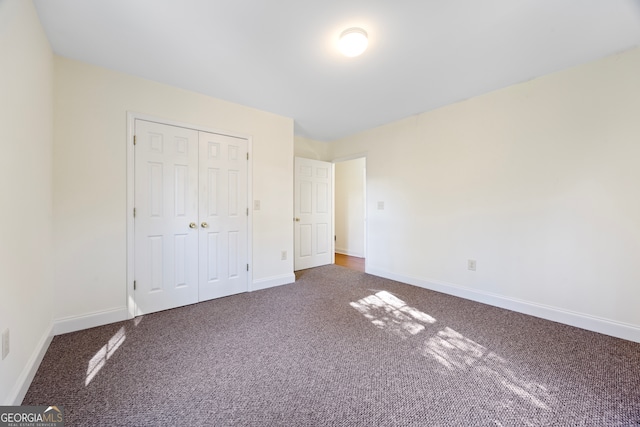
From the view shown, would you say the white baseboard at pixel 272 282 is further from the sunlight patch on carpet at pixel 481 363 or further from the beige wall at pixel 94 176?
the sunlight patch on carpet at pixel 481 363

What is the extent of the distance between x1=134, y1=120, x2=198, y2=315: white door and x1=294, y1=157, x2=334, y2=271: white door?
185 cm

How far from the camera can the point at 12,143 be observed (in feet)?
4.38

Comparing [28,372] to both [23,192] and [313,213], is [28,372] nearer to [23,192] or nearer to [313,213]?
[23,192]

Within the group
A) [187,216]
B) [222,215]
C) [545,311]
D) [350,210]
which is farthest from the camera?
[350,210]

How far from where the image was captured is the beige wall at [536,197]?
204 cm

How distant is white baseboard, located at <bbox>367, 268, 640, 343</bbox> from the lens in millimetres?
2029

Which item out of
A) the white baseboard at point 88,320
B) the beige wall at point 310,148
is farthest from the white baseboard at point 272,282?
the beige wall at point 310,148

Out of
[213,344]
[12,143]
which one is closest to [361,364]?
[213,344]

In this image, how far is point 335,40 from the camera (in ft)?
6.17

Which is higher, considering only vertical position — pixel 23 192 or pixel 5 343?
pixel 23 192

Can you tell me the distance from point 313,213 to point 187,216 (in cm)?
225

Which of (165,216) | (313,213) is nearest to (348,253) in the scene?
(313,213)

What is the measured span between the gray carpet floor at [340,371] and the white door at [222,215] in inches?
21.2

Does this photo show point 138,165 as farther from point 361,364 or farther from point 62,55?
point 361,364
